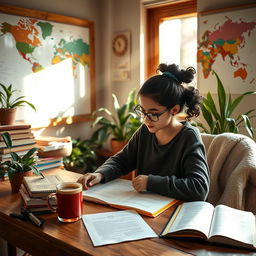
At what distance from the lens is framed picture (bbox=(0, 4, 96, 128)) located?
103 inches

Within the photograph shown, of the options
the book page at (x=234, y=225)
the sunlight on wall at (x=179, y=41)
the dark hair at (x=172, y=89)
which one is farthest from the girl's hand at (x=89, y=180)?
the sunlight on wall at (x=179, y=41)

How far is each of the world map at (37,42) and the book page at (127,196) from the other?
178 centimetres

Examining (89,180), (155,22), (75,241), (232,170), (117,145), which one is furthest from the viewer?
(155,22)

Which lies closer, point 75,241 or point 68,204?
point 75,241

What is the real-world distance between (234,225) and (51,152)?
1.28 m

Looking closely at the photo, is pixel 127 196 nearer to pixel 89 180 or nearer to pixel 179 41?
pixel 89 180

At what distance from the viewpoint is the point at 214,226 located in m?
0.94

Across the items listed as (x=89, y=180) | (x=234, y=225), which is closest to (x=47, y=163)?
(x=89, y=180)

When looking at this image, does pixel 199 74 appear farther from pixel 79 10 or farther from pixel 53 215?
pixel 53 215

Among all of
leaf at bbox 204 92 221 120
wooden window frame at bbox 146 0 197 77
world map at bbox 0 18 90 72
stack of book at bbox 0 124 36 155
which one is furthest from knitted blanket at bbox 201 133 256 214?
world map at bbox 0 18 90 72

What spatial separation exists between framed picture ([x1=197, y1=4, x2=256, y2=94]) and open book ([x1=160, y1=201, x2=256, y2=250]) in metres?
1.78

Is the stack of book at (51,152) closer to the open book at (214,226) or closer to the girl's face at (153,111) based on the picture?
the girl's face at (153,111)

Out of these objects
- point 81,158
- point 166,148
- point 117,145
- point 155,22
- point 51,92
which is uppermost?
point 155,22

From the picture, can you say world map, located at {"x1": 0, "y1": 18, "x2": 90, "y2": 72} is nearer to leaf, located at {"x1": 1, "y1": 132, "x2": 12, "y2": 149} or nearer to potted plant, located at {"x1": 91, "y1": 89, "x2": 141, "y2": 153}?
potted plant, located at {"x1": 91, "y1": 89, "x2": 141, "y2": 153}
